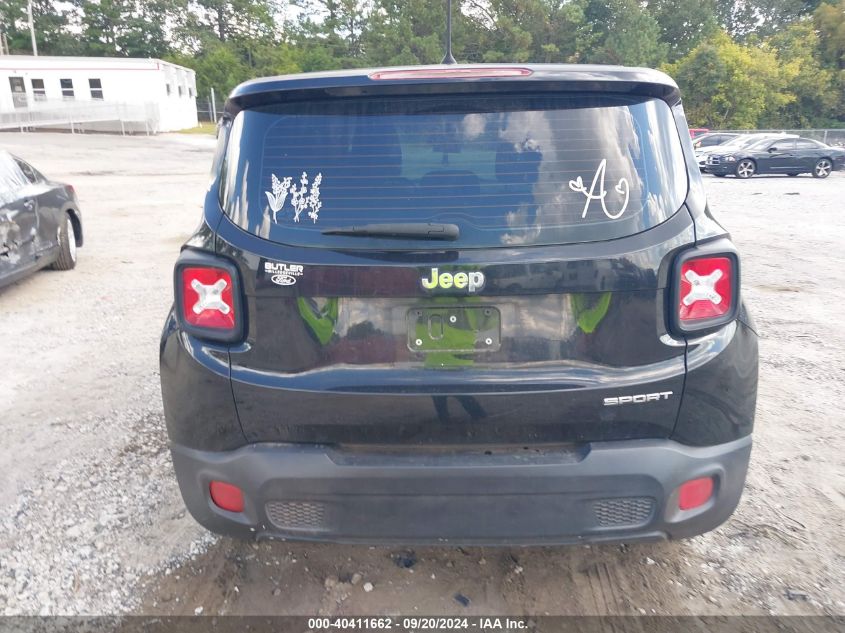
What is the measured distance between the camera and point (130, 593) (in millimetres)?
2668

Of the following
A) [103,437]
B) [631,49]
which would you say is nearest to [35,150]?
[103,437]

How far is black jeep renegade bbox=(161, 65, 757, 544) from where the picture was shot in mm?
2125

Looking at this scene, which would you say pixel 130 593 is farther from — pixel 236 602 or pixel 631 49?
pixel 631 49

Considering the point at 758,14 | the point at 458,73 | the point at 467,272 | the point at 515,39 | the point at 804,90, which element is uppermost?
the point at 758,14

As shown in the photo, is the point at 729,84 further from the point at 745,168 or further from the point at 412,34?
the point at 745,168

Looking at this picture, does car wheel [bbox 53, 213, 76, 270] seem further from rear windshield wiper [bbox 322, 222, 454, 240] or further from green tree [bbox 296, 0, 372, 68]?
green tree [bbox 296, 0, 372, 68]

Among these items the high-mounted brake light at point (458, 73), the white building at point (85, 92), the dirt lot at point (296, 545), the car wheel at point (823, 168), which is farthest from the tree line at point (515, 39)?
the high-mounted brake light at point (458, 73)

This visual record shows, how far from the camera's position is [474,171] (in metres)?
2.15

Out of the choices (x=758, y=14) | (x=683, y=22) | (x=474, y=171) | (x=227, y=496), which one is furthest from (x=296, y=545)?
(x=758, y=14)

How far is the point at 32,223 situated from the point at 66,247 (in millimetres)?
990

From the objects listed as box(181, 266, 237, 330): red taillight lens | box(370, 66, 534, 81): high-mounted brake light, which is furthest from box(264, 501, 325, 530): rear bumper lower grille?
box(370, 66, 534, 81): high-mounted brake light

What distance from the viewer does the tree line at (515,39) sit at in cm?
4319

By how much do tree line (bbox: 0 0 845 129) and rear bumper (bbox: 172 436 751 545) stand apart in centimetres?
4287

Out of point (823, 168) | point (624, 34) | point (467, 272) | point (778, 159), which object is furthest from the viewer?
point (624, 34)
